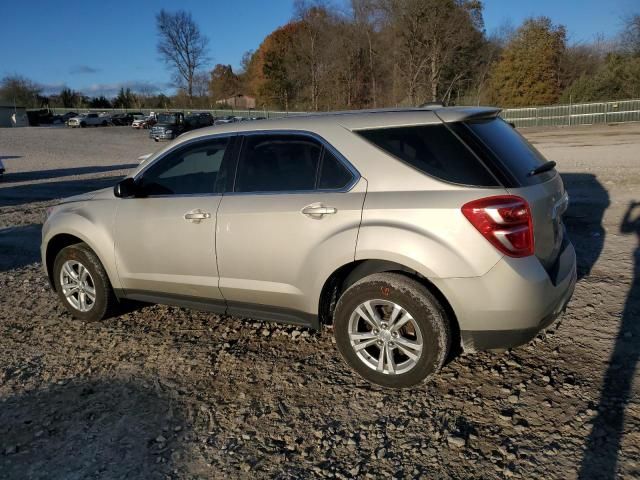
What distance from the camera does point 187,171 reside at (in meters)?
4.32

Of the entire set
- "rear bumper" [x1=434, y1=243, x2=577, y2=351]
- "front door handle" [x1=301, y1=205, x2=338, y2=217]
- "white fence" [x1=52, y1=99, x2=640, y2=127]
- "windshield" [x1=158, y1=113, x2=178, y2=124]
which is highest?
"white fence" [x1=52, y1=99, x2=640, y2=127]

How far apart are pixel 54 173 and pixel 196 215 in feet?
56.4

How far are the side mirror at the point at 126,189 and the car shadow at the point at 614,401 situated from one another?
3.66 meters

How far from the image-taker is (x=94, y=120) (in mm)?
60594

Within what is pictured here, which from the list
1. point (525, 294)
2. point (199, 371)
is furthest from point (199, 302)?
point (525, 294)

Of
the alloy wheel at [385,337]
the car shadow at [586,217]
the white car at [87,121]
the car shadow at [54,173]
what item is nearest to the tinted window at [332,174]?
the alloy wheel at [385,337]

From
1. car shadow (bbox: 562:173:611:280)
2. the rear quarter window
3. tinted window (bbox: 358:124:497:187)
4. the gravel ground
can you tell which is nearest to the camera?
the gravel ground

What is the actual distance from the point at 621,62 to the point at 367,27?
21.3 metres

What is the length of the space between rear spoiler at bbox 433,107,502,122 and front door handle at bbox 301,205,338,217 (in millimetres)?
910

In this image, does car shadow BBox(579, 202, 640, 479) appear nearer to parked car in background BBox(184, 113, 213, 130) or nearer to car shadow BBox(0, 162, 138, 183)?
car shadow BBox(0, 162, 138, 183)

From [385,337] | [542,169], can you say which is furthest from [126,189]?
[542,169]

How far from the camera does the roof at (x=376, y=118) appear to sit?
11.0 ft

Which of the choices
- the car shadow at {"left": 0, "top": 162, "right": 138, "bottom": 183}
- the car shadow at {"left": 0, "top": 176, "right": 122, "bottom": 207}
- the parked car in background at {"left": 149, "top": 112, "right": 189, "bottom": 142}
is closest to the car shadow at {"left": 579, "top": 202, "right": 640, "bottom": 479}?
the car shadow at {"left": 0, "top": 176, "right": 122, "bottom": 207}

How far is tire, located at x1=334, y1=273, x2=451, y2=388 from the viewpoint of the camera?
321 centimetres
